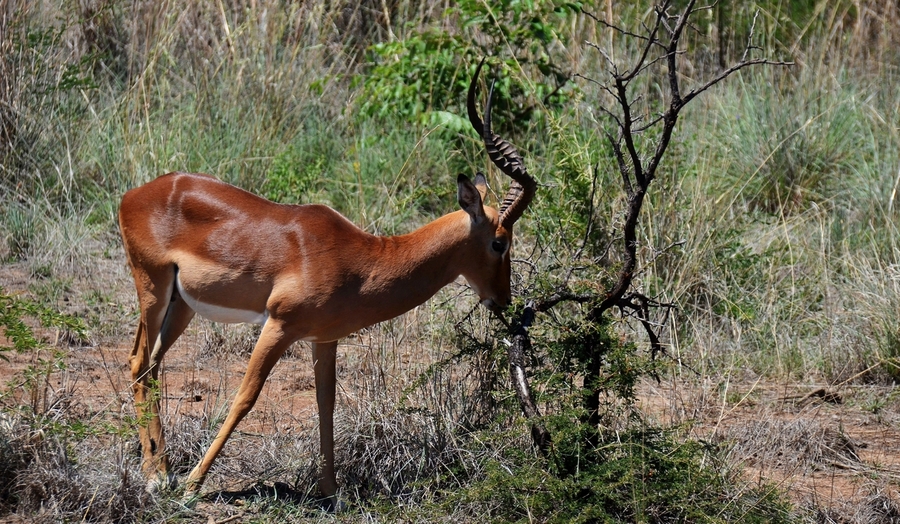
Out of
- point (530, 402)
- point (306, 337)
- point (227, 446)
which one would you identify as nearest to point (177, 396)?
point (227, 446)

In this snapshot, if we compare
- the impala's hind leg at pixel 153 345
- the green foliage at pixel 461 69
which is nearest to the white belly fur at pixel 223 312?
the impala's hind leg at pixel 153 345

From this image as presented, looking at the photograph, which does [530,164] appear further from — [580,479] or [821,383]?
[580,479]

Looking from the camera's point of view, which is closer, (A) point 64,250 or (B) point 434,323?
(B) point 434,323

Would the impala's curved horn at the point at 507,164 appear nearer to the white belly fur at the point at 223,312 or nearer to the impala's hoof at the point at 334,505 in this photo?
the white belly fur at the point at 223,312

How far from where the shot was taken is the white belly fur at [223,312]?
488 cm

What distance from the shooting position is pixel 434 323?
22.3 ft

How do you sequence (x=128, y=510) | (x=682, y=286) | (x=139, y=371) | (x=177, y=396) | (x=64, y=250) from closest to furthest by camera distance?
(x=128, y=510), (x=139, y=371), (x=177, y=396), (x=682, y=286), (x=64, y=250)

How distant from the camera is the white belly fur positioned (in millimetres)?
4875

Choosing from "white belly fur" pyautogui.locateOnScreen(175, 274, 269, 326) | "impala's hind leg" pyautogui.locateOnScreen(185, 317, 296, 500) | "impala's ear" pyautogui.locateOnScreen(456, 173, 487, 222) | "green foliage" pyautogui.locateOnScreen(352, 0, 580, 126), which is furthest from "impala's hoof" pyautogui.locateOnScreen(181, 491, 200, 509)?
"green foliage" pyautogui.locateOnScreen(352, 0, 580, 126)

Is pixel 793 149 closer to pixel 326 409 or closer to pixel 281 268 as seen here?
pixel 326 409

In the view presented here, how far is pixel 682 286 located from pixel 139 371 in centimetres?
398

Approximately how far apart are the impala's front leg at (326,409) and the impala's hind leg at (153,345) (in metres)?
0.73

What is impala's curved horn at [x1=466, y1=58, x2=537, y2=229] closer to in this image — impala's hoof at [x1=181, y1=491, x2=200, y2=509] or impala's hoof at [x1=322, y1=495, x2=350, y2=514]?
impala's hoof at [x1=322, y1=495, x2=350, y2=514]

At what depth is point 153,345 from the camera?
5.09 metres
